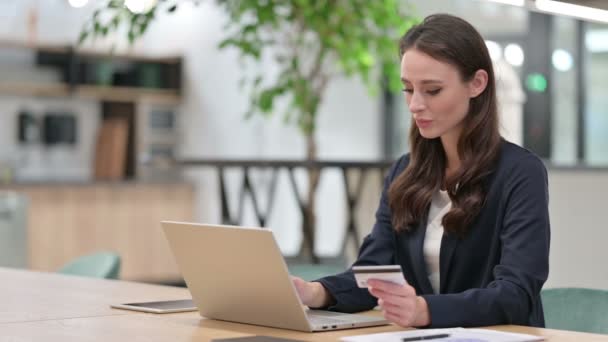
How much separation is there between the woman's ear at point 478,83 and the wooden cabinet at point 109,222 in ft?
20.2

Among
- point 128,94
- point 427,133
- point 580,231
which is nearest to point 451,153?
point 427,133

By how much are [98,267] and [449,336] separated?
1.95 metres

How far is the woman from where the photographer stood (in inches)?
90.1

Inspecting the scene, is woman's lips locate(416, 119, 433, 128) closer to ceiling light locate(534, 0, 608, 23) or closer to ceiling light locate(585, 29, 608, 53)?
ceiling light locate(534, 0, 608, 23)

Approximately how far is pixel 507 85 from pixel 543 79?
0.57m

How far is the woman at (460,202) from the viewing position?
2.29 meters

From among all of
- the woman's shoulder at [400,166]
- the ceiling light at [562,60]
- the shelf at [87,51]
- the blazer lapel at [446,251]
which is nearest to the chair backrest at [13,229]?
A: the shelf at [87,51]

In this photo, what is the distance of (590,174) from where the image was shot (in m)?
5.59

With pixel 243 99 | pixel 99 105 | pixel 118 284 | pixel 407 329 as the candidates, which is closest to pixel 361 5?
pixel 118 284

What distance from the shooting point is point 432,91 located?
242cm

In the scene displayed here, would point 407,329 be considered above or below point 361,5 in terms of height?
below

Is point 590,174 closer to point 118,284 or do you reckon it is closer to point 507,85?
point 507,85

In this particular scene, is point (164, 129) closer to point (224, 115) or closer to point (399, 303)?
point (224, 115)

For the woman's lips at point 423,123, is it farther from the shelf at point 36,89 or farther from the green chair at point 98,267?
the shelf at point 36,89
